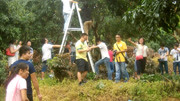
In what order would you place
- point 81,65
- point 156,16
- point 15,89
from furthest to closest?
point 81,65 → point 156,16 → point 15,89

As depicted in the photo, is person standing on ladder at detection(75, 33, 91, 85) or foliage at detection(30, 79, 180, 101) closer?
foliage at detection(30, 79, 180, 101)

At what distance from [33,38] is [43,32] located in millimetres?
961

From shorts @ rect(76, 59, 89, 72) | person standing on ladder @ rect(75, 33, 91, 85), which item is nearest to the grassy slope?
person standing on ladder @ rect(75, 33, 91, 85)

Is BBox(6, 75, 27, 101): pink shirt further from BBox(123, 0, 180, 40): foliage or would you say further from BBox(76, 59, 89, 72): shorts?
BBox(76, 59, 89, 72): shorts

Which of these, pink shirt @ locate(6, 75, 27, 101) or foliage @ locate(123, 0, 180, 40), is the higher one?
foliage @ locate(123, 0, 180, 40)

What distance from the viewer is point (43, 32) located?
14227 millimetres

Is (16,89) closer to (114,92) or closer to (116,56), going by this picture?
(114,92)

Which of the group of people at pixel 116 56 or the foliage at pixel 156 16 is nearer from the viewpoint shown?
the foliage at pixel 156 16

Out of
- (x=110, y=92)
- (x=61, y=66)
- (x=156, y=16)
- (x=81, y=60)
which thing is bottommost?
(x=110, y=92)

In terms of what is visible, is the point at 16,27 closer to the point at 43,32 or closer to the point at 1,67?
the point at 1,67

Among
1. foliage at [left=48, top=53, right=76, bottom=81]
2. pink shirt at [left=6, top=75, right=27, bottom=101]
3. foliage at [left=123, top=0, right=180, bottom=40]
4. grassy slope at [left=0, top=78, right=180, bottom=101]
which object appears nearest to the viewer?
pink shirt at [left=6, top=75, right=27, bottom=101]

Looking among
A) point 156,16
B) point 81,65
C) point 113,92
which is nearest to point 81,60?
point 81,65

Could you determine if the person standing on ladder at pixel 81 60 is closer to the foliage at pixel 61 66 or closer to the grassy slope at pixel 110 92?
the grassy slope at pixel 110 92

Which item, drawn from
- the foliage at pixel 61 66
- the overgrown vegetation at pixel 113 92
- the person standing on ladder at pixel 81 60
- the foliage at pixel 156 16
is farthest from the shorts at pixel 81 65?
the foliage at pixel 156 16
